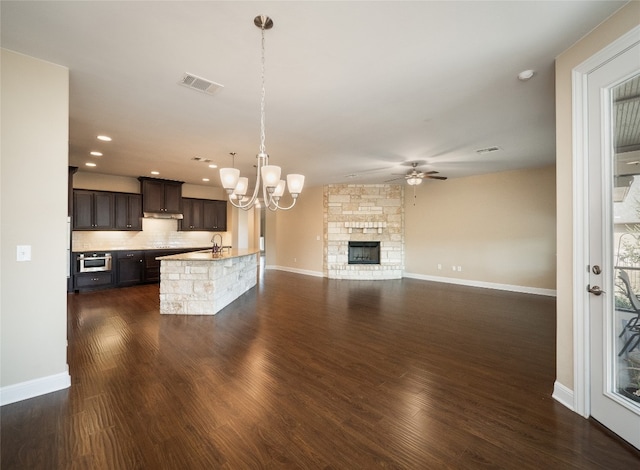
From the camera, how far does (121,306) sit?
15.9ft

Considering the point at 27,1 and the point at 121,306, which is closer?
the point at 27,1

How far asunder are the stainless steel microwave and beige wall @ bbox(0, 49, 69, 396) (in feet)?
15.0

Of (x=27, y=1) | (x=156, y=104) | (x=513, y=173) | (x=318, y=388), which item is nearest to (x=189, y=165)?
(x=156, y=104)

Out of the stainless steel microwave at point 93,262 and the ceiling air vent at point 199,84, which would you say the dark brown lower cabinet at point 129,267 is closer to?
the stainless steel microwave at point 93,262

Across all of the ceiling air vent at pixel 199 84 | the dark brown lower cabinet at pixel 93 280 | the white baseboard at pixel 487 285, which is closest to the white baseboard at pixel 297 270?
the white baseboard at pixel 487 285

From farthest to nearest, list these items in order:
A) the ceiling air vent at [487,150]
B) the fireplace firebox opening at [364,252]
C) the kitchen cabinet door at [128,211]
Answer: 1. the fireplace firebox opening at [364,252]
2. the kitchen cabinet door at [128,211]
3. the ceiling air vent at [487,150]

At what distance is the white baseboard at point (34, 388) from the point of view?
6.78 feet

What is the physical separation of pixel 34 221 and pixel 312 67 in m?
2.66

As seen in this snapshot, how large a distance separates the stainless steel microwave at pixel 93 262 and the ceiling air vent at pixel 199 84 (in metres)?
5.42

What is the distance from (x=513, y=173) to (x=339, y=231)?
4.57 metres

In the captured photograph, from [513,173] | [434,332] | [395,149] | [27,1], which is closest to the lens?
[27,1]

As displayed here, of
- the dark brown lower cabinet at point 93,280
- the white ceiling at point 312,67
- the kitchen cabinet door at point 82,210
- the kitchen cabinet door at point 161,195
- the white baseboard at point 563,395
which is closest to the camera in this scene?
the white ceiling at point 312,67

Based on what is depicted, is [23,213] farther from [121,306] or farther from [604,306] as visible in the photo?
[604,306]

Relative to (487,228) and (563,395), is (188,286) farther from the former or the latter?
(487,228)
